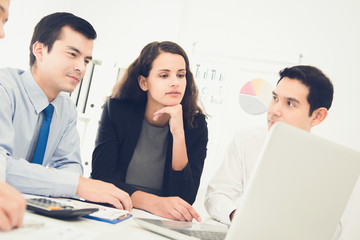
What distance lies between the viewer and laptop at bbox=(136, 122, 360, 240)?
0.57 meters

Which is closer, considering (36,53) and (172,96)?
(36,53)

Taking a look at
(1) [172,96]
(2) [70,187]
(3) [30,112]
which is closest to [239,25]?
(1) [172,96]

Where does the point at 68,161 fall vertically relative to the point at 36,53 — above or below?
below

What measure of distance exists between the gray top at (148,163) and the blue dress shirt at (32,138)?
0.28 metres

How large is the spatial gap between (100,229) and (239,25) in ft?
10.1

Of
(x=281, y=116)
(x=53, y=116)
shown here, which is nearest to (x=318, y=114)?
(x=281, y=116)

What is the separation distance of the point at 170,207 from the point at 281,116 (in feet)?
2.67

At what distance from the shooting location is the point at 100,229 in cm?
65

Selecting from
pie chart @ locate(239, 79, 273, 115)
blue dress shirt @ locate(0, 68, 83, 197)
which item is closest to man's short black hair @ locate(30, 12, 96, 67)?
blue dress shirt @ locate(0, 68, 83, 197)

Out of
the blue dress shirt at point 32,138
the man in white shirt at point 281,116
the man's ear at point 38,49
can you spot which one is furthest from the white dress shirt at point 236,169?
the man's ear at point 38,49

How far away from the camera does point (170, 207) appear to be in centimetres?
108

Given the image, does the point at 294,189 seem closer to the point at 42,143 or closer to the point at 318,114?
the point at 42,143

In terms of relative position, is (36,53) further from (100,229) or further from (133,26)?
(133,26)

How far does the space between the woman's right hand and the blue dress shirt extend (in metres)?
0.28
